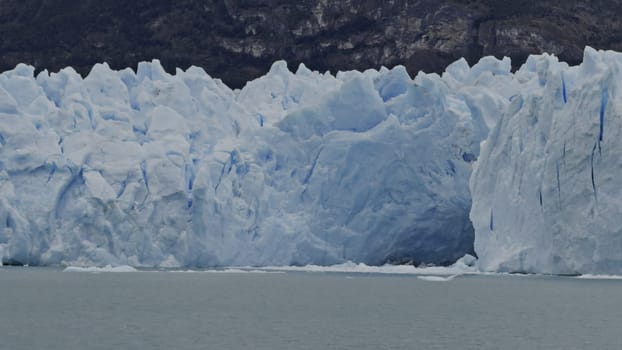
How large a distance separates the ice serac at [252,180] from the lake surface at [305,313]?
2814mm

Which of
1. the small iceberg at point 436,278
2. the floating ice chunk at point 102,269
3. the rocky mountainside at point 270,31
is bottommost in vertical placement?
the floating ice chunk at point 102,269

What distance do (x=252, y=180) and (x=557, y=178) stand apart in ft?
30.8

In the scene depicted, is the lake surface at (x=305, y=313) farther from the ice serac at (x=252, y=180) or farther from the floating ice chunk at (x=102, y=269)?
the ice serac at (x=252, y=180)

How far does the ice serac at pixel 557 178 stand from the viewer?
28875 millimetres

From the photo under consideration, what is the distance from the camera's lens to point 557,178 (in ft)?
97.8

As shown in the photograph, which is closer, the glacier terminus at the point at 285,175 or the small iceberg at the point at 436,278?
the small iceberg at the point at 436,278

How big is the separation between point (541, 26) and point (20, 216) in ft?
85.6

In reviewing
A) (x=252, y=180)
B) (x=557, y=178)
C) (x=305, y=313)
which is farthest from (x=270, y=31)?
(x=305, y=313)

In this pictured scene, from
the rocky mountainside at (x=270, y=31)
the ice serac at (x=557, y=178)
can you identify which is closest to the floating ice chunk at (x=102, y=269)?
the ice serac at (x=557, y=178)

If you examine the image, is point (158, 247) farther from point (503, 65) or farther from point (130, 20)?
point (130, 20)

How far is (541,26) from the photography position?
51094 millimetres

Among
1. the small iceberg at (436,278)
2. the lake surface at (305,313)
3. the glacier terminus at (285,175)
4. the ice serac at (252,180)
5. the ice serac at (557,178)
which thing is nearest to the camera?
the lake surface at (305,313)

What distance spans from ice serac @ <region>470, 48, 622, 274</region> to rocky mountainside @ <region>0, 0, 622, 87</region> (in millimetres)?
19534

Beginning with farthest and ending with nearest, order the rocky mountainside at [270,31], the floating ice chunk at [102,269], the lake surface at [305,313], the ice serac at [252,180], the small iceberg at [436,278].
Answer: the rocky mountainside at [270,31] < the ice serac at [252,180] < the floating ice chunk at [102,269] < the small iceberg at [436,278] < the lake surface at [305,313]
